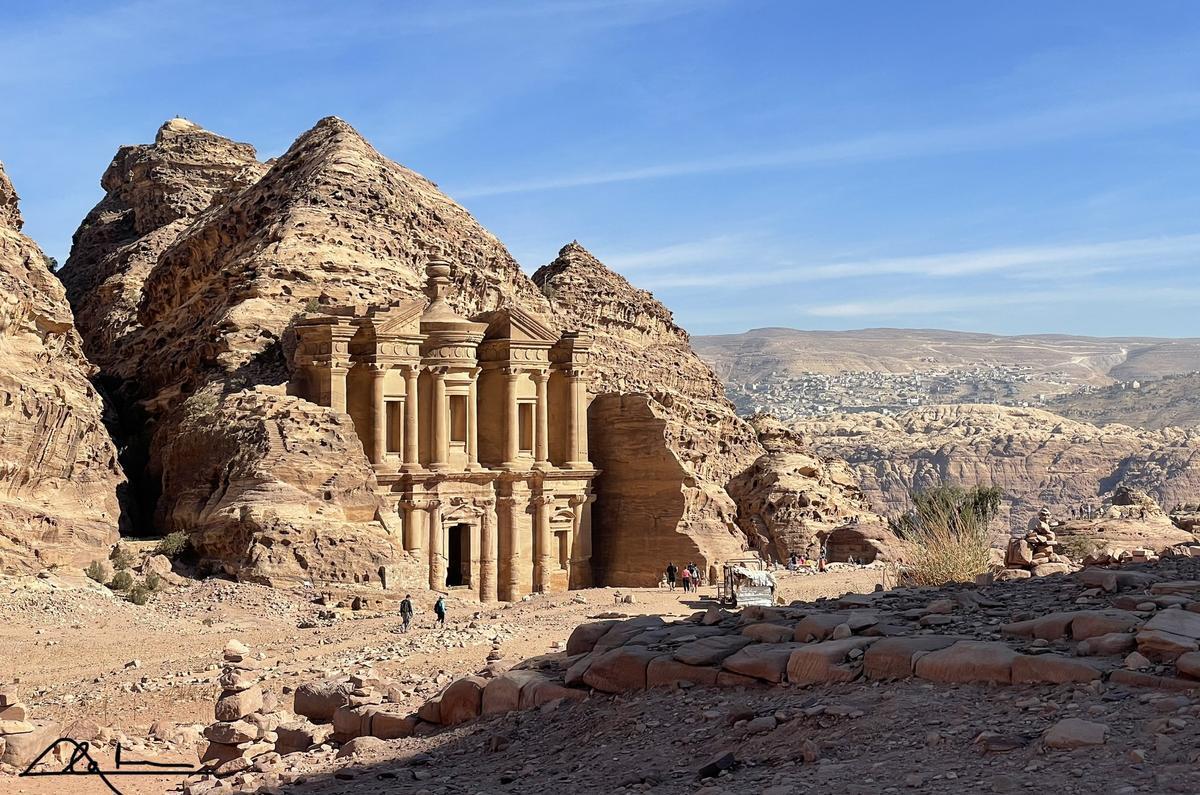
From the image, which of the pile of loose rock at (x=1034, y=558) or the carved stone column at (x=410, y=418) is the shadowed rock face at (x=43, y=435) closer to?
the carved stone column at (x=410, y=418)

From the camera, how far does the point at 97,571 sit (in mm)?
31797

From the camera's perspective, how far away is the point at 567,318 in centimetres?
5819

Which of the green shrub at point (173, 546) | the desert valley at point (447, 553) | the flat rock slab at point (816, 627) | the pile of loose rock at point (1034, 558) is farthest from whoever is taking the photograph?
the green shrub at point (173, 546)

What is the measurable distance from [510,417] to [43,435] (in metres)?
16.6

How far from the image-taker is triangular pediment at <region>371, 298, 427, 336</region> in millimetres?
41844

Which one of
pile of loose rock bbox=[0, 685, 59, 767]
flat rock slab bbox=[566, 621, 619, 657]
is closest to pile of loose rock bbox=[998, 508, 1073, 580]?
flat rock slab bbox=[566, 621, 619, 657]

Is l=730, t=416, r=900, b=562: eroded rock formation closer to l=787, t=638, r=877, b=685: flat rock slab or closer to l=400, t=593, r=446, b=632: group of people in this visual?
l=400, t=593, r=446, b=632: group of people

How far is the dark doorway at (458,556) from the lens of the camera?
4456 centimetres

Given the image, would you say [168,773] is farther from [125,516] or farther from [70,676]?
[125,516]

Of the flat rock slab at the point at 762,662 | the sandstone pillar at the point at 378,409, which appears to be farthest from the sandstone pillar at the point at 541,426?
the flat rock slab at the point at 762,662

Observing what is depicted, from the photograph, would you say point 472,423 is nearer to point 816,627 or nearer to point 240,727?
point 240,727

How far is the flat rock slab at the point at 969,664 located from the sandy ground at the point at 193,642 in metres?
7.00

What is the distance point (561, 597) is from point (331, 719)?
20927 mm

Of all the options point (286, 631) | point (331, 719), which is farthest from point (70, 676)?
point (331, 719)
